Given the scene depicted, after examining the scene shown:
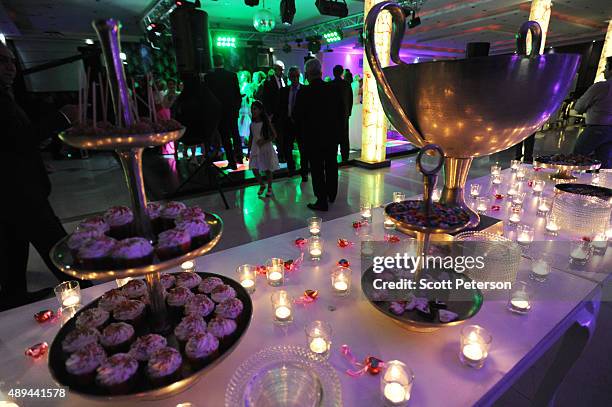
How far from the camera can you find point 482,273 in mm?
1084

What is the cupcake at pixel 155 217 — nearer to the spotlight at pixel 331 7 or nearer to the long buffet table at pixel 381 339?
the long buffet table at pixel 381 339

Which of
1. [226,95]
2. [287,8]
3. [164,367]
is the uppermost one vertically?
[287,8]

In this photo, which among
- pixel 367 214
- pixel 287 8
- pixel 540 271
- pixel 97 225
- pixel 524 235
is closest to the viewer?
pixel 97 225

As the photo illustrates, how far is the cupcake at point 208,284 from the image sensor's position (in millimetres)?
859

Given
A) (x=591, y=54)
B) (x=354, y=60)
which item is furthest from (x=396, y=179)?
(x=591, y=54)

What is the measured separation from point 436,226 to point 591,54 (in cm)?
1840

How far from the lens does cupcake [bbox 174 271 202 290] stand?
88 centimetres

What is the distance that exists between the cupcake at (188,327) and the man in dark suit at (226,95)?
184 inches

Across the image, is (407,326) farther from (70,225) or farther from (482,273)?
(70,225)

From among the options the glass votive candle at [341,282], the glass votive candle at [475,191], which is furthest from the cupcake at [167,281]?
the glass votive candle at [475,191]

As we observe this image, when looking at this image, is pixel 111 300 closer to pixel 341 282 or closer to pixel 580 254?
pixel 341 282

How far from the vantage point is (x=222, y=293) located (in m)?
0.82

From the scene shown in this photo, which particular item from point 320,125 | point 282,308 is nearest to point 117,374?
point 282,308

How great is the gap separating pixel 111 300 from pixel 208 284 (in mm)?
236
